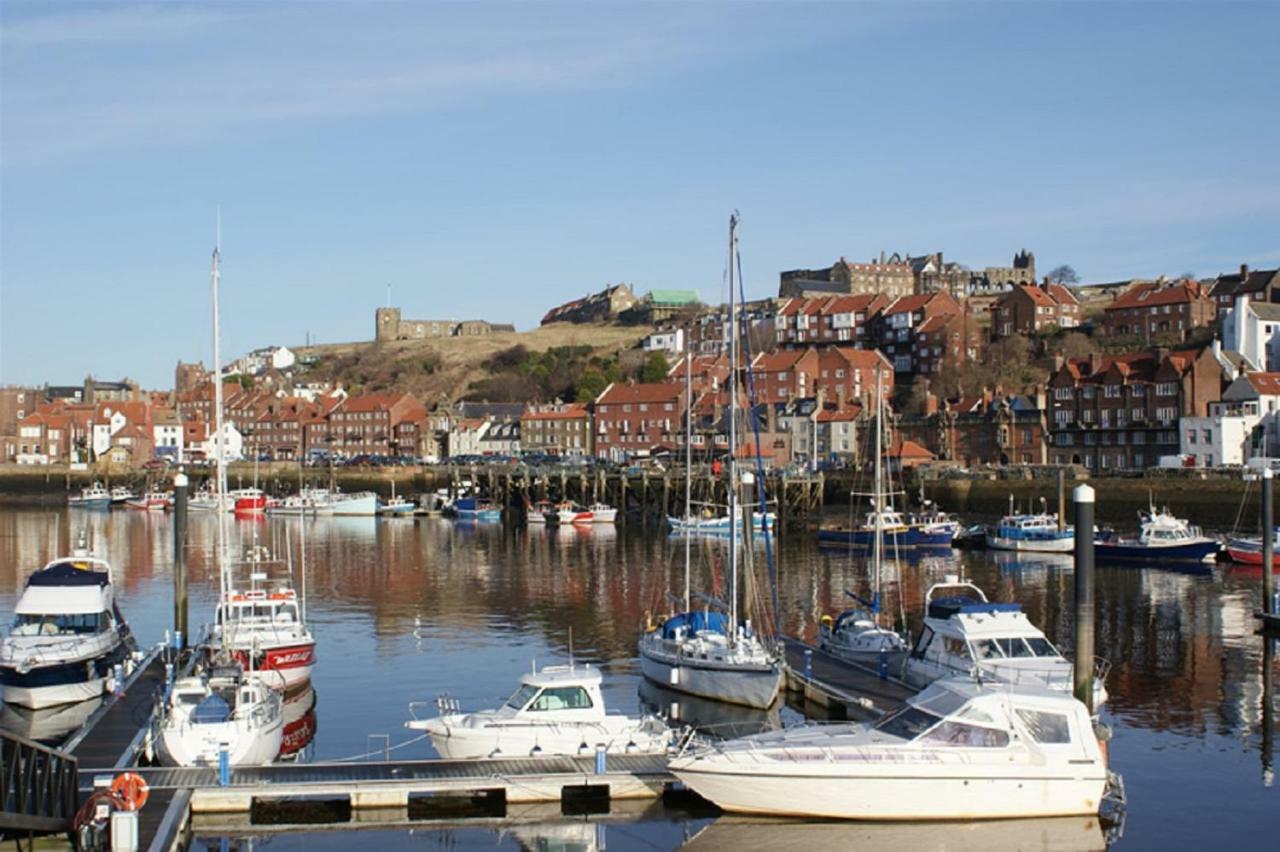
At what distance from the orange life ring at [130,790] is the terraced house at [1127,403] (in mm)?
86742

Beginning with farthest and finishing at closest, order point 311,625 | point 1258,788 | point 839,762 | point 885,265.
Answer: point 885,265 < point 311,625 < point 1258,788 < point 839,762

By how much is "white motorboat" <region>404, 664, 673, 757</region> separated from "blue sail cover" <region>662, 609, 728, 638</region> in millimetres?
8404

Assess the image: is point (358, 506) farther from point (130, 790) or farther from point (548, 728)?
point (130, 790)

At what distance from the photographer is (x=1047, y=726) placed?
22750mm

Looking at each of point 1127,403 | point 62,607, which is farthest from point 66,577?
point 1127,403

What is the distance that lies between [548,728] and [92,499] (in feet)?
357

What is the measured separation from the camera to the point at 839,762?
22.3m

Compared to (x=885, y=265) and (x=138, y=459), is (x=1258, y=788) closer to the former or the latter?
(x=138, y=459)

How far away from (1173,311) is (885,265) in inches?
2194

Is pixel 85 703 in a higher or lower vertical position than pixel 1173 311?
lower

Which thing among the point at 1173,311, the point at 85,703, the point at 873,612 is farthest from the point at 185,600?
the point at 1173,311

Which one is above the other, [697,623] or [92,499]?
[697,623]

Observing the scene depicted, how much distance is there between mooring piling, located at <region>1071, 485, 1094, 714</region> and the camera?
2555 centimetres

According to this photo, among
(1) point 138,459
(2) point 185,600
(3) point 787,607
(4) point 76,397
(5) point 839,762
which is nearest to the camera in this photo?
(5) point 839,762
